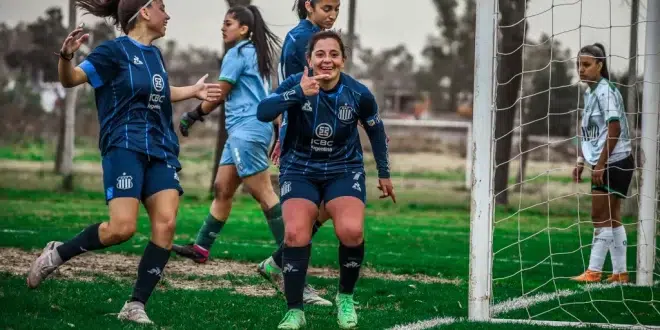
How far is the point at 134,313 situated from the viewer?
6141 millimetres

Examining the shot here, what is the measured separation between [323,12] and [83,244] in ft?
8.14

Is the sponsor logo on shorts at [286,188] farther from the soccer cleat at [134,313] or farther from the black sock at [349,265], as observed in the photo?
Result: the soccer cleat at [134,313]

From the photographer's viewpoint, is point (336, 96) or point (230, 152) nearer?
point (336, 96)

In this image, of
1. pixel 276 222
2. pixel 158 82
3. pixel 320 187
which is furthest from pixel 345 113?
pixel 276 222

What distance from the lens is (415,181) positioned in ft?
82.2

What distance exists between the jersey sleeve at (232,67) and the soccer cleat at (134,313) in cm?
270

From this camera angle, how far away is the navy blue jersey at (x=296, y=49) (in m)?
7.46

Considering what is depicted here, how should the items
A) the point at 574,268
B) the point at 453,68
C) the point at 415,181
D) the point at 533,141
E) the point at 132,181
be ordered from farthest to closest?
the point at 453,68, the point at 415,181, the point at 533,141, the point at 574,268, the point at 132,181

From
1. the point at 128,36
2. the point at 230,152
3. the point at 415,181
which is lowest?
the point at 415,181

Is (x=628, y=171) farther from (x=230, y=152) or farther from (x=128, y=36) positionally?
(x=128, y=36)

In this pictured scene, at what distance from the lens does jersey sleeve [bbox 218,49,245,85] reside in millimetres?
8422

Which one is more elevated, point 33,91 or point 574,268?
point 33,91

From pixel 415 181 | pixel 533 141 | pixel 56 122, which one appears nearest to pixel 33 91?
pixel 56 122

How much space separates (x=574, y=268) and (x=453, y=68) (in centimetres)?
2795
